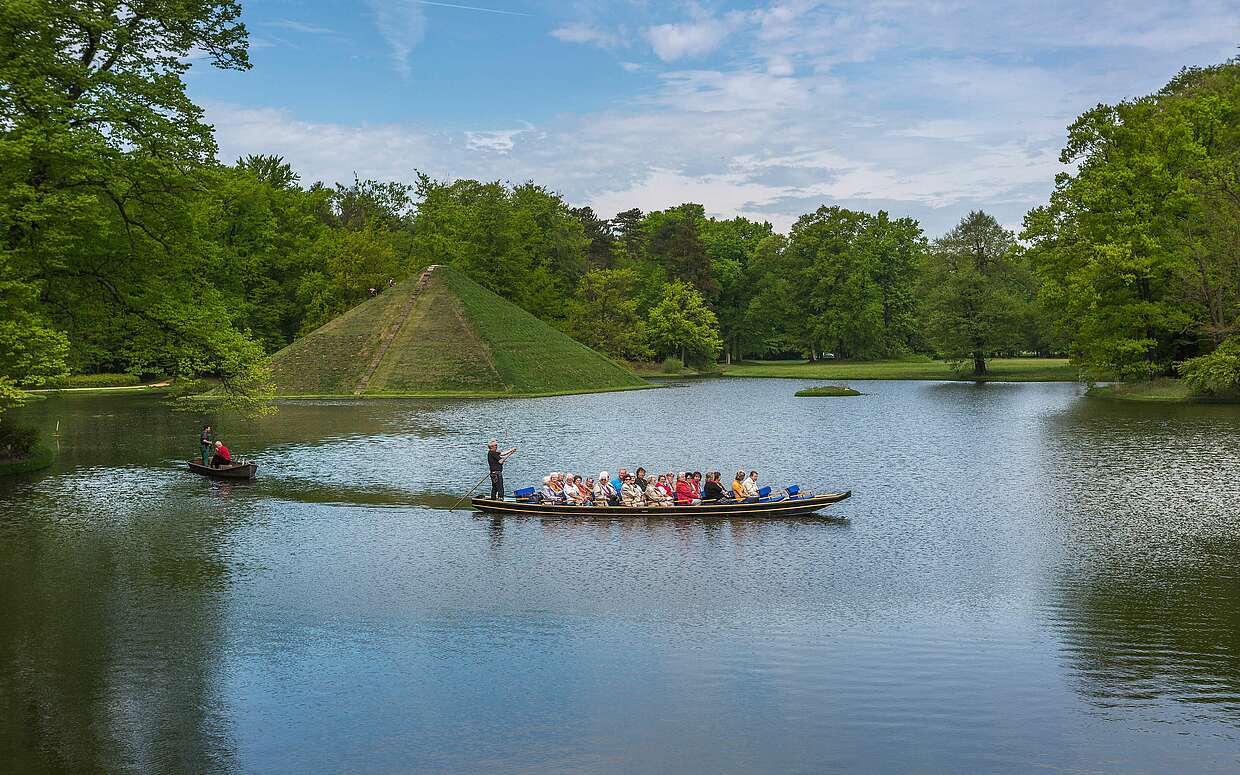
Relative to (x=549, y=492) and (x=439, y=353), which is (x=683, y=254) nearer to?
(x=439, y=353)

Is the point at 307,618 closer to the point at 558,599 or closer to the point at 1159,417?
the point at 558,599

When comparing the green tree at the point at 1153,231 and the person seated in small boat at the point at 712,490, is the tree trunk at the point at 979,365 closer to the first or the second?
the green tree at the point at 1153,231

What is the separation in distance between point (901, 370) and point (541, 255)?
55399mm

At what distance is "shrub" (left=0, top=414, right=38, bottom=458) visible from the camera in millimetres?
41219

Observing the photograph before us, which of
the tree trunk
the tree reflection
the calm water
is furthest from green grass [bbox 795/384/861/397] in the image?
the tree reflection

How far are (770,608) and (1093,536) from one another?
12314 millimetres

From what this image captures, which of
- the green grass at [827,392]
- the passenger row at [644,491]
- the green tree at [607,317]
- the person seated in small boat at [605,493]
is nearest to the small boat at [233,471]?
the passenger row at [644,491]

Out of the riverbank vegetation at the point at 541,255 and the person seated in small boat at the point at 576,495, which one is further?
the riverbank vegetation at the point at 541,255

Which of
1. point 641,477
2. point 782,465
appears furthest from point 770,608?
point 782,465

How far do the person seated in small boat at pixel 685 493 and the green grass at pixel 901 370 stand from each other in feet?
273

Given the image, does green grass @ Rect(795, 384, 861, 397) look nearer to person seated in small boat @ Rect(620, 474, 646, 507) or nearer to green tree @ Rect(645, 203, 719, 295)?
green tree @ Rect(645, 203, 719, 295)

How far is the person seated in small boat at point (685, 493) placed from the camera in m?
30.9

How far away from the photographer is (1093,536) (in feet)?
88.6

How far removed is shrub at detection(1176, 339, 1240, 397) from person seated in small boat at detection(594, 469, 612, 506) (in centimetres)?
5571
